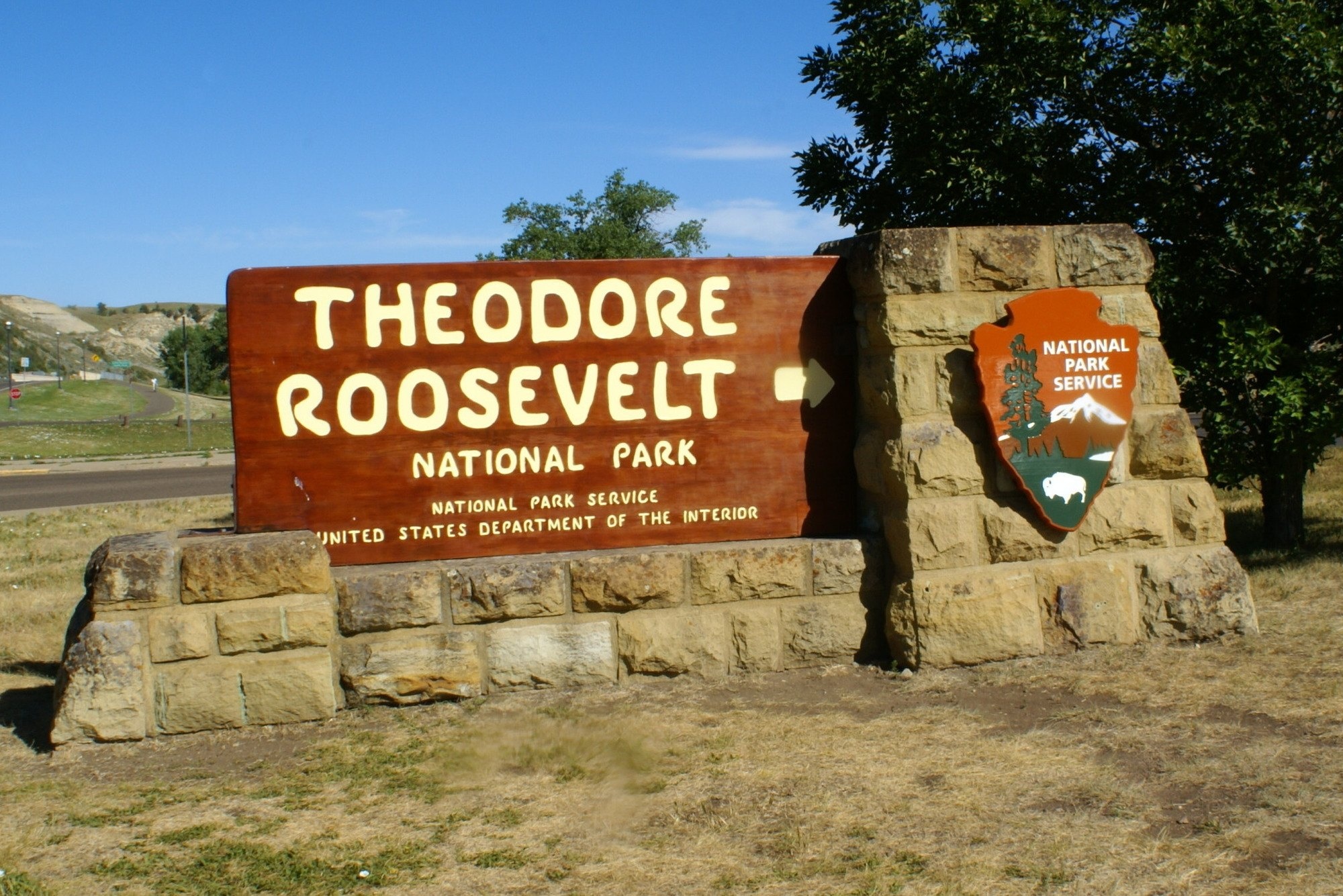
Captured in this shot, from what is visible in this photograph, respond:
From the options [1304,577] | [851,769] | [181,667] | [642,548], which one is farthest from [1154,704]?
[181,667]

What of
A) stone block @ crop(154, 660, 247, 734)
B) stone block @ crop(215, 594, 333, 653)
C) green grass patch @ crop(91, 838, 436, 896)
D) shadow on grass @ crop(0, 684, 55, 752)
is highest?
stone block @ crop(215, 594, 333, 653)

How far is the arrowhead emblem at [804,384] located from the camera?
5.90 m

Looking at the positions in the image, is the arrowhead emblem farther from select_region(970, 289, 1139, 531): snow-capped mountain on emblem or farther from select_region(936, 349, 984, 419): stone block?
select_region(970, 289, 1139, 531): snow-capped mountain on emblem

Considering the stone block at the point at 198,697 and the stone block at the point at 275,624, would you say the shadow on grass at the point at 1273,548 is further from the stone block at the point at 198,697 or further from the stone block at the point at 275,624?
the stone block at the point at 198,697

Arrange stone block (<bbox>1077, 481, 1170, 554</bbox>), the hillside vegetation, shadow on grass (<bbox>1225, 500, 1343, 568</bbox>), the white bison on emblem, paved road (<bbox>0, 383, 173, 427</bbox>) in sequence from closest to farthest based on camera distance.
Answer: the white bison on emblem, stone block (<bbox>1077, 481, 1170, 554</bbox>), shadow on grass (<bbox>1225, 500, 1343, 568</bbox>), paved road (<bbox>0, 383, 173, 427</bbox>), the hillside vegetation

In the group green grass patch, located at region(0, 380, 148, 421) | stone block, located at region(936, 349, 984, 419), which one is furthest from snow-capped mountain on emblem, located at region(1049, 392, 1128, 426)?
green grass patch, located at region(0, 380, 148, 421)

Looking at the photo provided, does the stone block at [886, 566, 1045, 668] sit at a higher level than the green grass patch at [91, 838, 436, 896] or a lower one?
higher

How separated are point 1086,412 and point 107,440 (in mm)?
38084

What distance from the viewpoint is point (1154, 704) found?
499 cm

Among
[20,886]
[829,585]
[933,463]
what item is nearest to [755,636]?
[829,585]

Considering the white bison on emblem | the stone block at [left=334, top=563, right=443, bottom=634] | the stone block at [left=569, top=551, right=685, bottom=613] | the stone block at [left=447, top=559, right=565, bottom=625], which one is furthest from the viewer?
the white bison on emblem

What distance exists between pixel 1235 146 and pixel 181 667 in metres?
6.55

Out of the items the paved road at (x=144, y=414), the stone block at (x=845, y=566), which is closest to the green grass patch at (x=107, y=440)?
the paved road at (x=144, y=414)

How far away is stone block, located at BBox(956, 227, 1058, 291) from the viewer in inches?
224
